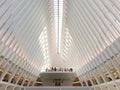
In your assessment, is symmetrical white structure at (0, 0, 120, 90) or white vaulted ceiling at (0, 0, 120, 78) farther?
symmetrical white structure at (0, 0, 120, 90)

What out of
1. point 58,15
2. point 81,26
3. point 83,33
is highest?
point 58,15

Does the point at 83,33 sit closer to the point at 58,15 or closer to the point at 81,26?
the point at 81,26

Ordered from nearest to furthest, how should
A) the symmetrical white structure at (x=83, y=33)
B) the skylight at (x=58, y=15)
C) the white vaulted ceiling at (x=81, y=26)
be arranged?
the white vaulted ceiling at (x=81, y=26)
the symmetrical white structure at (x=83, y=33)
the skylight at (x=58, y=15)

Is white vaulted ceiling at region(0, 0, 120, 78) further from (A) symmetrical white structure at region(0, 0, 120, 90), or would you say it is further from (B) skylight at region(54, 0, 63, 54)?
(B) skylight at region(54, 0, 63, 54)

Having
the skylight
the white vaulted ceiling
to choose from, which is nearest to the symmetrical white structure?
the white vaulted ceiling

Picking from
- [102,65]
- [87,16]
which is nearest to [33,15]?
[87,16]

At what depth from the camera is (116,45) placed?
19078 millimetres

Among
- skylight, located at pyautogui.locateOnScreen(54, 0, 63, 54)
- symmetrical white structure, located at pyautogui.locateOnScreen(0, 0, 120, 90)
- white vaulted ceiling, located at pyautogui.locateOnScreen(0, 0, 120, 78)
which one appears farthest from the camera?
skylight, located at pyautogui.locateOnScreen(54, 0, 63, 54)

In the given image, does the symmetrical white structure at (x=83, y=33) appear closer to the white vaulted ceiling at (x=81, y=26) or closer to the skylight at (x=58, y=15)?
the white vaulted ceiling at (x=81, y=26)

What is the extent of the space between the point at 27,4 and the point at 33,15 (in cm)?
369

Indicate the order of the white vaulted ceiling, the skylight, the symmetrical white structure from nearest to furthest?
the white vaulted ceiling → the symmetrical white structure → the skylight

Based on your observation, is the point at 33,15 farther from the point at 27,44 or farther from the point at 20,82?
the point at 20,82

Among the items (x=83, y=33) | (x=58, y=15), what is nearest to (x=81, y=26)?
(x=83, y=33)

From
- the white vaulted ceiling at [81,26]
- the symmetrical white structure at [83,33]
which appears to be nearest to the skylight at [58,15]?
the white vaulted ceiling at [81,26]
